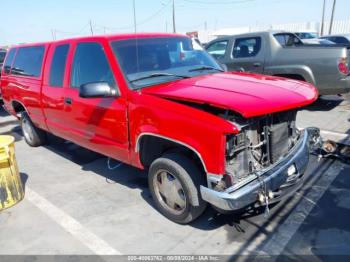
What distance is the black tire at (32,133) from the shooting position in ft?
21.3

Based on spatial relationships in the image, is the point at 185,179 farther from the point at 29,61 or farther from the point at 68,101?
the point at 29,61

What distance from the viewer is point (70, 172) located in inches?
206

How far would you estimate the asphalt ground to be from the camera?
10.3ft

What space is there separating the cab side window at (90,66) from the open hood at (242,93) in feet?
2.15

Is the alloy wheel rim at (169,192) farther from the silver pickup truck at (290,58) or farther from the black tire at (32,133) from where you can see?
the silver pickup truck at (290,58)

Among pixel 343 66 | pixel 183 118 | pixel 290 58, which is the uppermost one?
pixel 183 118

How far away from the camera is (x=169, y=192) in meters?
3.53

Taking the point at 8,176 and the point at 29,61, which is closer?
the point at 8,176

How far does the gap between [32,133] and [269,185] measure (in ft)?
16.8

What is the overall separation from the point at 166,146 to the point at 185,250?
1.09 meters

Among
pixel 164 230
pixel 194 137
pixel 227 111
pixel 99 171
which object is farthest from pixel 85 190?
pixel 227 111

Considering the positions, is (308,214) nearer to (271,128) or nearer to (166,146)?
(271,128)

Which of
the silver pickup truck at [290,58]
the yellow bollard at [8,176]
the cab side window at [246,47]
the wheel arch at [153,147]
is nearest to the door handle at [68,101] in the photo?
the yellow bollard at [8,176]

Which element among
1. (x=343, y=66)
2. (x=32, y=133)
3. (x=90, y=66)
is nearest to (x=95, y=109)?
(x=90, y=66)
